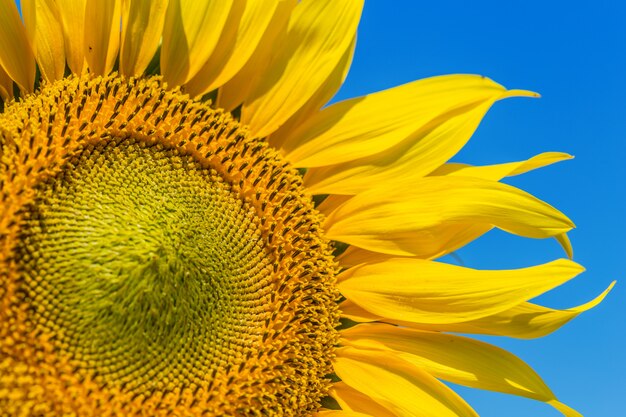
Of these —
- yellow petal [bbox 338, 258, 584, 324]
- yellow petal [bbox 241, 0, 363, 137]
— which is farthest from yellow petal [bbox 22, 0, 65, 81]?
yellow petal [bbox 338, 258, 584, 324]

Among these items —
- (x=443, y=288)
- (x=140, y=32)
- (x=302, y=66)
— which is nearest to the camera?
(x=140, y=32)

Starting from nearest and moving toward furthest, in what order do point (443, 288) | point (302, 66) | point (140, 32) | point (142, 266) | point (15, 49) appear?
point (142, 266)
point (15, 49)
point (140, 32)
point (443, 288)
point (302, 66)

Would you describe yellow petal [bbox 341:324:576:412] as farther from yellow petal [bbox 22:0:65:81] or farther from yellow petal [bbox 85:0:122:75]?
yellow petal [bbox 22:0:65:81]

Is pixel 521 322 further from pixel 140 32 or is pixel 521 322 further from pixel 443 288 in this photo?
pixel 140 32

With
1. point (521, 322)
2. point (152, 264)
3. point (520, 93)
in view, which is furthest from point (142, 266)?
point (520, 93)

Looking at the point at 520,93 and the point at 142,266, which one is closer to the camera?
the point at 142,266

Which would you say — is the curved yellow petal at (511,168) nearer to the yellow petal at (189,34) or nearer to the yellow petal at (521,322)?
the yellow petal at (521,322)

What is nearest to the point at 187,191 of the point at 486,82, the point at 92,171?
the point at 92,171
